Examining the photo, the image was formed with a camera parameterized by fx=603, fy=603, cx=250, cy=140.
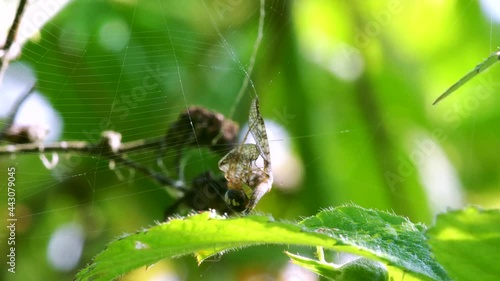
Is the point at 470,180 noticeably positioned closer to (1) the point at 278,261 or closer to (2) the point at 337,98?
(2) the point at 337,98

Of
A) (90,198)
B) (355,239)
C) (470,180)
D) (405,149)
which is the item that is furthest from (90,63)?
(355,239)

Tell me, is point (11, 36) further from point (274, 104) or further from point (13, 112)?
point (274, 104)

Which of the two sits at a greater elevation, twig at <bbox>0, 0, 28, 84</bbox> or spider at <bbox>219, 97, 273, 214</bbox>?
spider at <bbox>219, 97, 273, 214</bbox>

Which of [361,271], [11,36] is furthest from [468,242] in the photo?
[11,36]

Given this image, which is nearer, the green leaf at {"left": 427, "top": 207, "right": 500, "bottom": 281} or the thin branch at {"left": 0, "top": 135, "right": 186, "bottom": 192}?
the green leaf at {"left": 427, "top": 207, "right": 500, "bottom": 281}

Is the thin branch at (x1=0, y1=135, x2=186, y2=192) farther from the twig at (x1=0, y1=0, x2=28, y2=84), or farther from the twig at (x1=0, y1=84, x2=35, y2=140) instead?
the twig at (x1=0, y1=0, x2=28, y2=84)

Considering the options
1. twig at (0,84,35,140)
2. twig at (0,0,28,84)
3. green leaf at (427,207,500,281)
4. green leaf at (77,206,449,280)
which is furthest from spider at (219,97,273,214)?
twig at (0,84,35,140)
